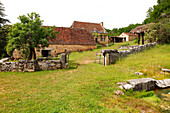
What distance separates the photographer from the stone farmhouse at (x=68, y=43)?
22391 mm

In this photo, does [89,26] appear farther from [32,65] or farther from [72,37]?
[32,65]

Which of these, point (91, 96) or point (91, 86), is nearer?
point (91, 96)

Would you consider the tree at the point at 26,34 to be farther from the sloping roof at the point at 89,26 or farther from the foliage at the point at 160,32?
the sloping roof at the point at 89,26

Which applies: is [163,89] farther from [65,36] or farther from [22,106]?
[65,36]

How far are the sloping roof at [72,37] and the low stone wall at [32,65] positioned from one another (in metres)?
12.8

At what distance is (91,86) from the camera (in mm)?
5566

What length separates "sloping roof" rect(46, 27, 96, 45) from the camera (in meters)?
23.8

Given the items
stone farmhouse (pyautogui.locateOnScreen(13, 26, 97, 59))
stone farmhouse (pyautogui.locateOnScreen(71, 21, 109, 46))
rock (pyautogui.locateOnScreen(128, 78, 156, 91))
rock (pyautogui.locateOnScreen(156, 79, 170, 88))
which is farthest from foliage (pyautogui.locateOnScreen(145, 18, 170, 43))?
stone farmhouse (pyautogui.locateOnScreen(71, 21, 109, 46))

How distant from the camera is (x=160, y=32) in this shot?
16734 millimetres

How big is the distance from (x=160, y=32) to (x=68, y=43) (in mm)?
16607

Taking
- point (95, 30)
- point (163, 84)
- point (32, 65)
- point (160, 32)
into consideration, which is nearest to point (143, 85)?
point (163, 84)

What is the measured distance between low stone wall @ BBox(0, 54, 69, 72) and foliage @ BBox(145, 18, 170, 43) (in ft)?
48.2

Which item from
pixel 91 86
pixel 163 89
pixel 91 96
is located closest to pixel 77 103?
pixel 91 96

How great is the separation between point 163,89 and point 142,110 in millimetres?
2895
